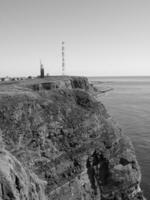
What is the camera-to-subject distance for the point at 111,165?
25.7m

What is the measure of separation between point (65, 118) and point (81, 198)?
9.37 metres

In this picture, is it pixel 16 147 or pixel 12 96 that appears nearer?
pixel 16 147

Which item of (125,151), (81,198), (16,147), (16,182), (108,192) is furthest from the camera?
(125,151)

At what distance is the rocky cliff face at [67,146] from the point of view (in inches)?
822

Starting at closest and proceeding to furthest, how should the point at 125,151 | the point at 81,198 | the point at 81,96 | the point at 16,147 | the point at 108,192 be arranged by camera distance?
the point at 16,147 < the point at 81,198 < the point at 108,192 < the point at 125,151 < the point at 81,96

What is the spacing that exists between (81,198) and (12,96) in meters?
14.0

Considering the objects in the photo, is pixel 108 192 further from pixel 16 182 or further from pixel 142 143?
pixel 142 143

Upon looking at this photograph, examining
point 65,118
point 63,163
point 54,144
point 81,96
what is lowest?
point 63,163

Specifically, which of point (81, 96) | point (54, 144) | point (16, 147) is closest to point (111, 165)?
point (54, 144)

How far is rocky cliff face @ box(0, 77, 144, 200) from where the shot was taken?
20.9 metres

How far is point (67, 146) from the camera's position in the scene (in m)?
24.0

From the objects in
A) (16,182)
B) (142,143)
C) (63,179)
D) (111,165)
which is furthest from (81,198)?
(142,143)

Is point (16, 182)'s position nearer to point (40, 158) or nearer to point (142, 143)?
point (40, 158)

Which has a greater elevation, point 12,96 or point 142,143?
point 12,96
